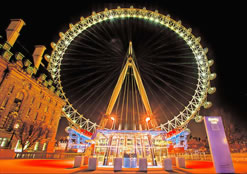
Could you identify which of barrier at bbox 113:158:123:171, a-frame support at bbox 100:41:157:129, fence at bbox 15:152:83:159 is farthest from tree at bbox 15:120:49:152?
barrier at bbox 113:158:123:171

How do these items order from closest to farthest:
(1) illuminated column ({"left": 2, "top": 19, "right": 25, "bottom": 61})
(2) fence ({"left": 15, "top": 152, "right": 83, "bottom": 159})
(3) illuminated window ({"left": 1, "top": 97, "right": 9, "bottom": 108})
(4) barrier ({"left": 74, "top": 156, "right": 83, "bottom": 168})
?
(4) barrier ({"left": 74, "top": 156, "right": 83, "bottom": 168}) → (2) fence ({"left": 15, "top": 152, "right": 83, "bottom": 159}) → (3) illuminated window ({"left": 1, "top": 97, "right": 9, "bottom": 108}) → (1) illuminated column ({"left": 2, "top": 19, "right": 25, "bottom": 61})

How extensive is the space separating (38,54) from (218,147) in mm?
38105

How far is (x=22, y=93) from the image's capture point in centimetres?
2708

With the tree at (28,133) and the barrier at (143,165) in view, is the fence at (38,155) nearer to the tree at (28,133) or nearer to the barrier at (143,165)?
the tree at (28,133)

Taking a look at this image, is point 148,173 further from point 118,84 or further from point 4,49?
point 4,49

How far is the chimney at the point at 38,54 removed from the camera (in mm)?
32625

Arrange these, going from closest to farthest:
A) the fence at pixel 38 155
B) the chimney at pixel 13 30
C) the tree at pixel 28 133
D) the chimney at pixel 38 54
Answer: the fence at pixel 38 155, the tree at pixel 28 133, the chimney at pixel 13 30, the chimney at pixel 38 54

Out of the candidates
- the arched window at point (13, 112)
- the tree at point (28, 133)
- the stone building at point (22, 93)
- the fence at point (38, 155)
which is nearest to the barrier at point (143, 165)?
the fence at point (38, 155)

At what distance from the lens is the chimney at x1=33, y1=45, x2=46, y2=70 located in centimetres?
3262

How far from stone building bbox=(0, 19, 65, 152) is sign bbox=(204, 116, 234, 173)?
24238mm

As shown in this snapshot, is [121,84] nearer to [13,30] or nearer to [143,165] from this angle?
[143,165]

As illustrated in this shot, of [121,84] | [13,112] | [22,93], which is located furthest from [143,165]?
[22,93]

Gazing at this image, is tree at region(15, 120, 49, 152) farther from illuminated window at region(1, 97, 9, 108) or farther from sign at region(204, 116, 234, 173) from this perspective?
sign at region(204, 116, 234, 173)

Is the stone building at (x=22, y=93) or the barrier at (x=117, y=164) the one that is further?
the stone building at (x=22, y=93)
